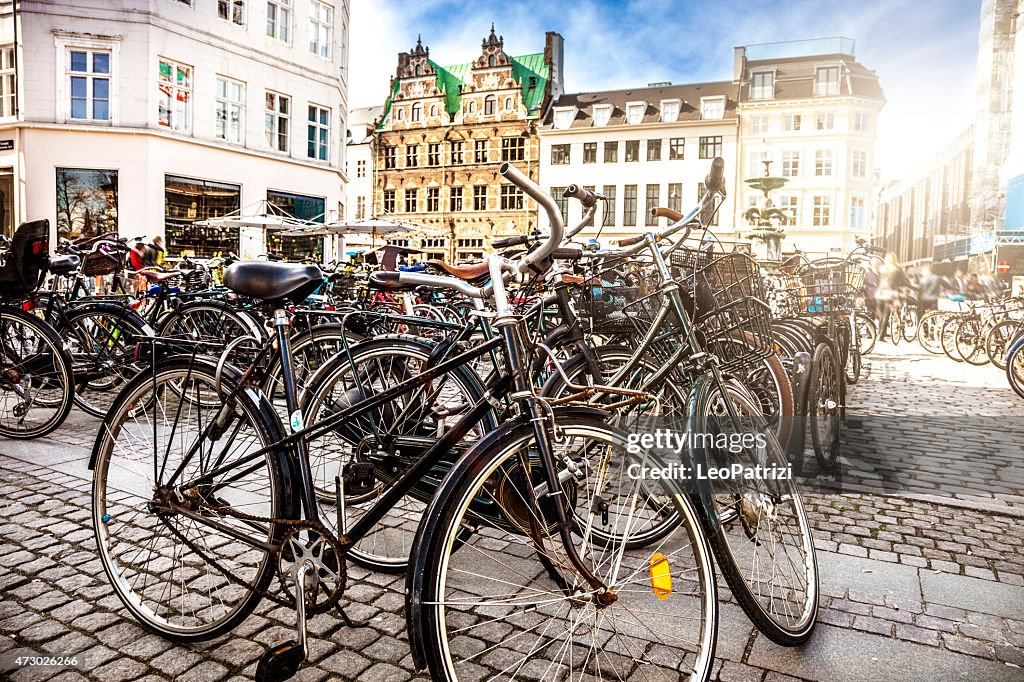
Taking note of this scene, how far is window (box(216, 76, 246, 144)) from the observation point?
11341mm

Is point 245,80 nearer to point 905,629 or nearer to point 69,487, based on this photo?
point 69,487

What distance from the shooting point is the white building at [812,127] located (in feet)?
10.8

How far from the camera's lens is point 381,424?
267cm

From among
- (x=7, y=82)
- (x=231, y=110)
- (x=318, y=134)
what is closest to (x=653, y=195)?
(x=7, y=82)

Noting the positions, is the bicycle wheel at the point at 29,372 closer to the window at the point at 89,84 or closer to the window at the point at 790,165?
the window at the point at 89,84

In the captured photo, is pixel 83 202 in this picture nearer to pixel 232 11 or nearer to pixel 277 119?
pixel 232 11

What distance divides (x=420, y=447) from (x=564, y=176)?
7.84ft

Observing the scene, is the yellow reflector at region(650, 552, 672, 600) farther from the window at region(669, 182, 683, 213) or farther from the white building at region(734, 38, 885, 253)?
the window at region(669, 182, 683, 213)

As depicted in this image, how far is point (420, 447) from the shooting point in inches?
104

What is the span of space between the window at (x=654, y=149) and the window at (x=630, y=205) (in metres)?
0.21

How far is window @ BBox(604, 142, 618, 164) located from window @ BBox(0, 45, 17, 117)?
5210 mm

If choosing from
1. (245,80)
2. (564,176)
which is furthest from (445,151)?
(245,80)

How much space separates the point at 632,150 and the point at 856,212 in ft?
4.38

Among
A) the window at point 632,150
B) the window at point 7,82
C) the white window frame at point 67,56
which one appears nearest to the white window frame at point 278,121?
the white window frame at point 67,56
